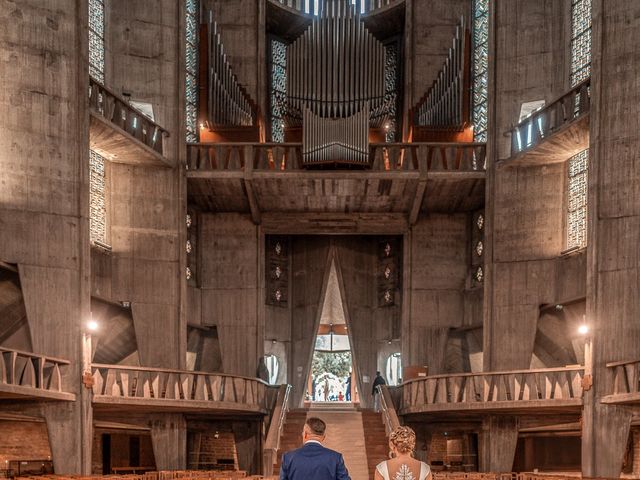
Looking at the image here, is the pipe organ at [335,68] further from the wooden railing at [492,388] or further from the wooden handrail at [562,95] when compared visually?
the wooden railing at [492,388]

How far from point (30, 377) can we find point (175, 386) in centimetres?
555

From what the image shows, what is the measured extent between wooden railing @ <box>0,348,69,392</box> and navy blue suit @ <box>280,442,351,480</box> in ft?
42.4

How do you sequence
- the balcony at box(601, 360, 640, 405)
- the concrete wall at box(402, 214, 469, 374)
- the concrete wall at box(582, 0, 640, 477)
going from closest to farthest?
the balcony at box(601, 360, 640, 405) < the concrete wall at box(582, 0, 640, 477) < the concrete wall at box(402, 214, 469, 374)

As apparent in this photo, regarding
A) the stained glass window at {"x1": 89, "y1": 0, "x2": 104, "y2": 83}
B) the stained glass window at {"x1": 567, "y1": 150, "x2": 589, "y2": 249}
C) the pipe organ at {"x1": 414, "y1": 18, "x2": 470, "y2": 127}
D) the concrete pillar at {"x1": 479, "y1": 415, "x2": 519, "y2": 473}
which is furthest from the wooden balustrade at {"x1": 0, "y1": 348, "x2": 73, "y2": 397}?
the pipe organ at {"x1": 414, "y1": 18, "x2": 470, "y2": 127}

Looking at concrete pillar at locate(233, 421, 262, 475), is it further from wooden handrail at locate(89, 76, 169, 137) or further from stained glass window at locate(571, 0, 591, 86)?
stained glass window at locate(571, 0, 591, 86)

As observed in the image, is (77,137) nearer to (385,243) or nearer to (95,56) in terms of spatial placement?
(95,56)

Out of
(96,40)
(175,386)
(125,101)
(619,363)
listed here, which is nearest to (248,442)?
(175,386)

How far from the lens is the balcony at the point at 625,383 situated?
66.0ft

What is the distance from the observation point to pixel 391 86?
33.6m

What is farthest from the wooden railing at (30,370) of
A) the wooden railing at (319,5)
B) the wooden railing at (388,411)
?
the wooden railing at (319,5)

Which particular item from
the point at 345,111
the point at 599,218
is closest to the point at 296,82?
the point at 345,111

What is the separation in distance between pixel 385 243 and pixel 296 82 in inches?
245

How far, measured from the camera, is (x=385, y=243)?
33.9 meters

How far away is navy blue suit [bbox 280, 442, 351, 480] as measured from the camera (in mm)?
6480
